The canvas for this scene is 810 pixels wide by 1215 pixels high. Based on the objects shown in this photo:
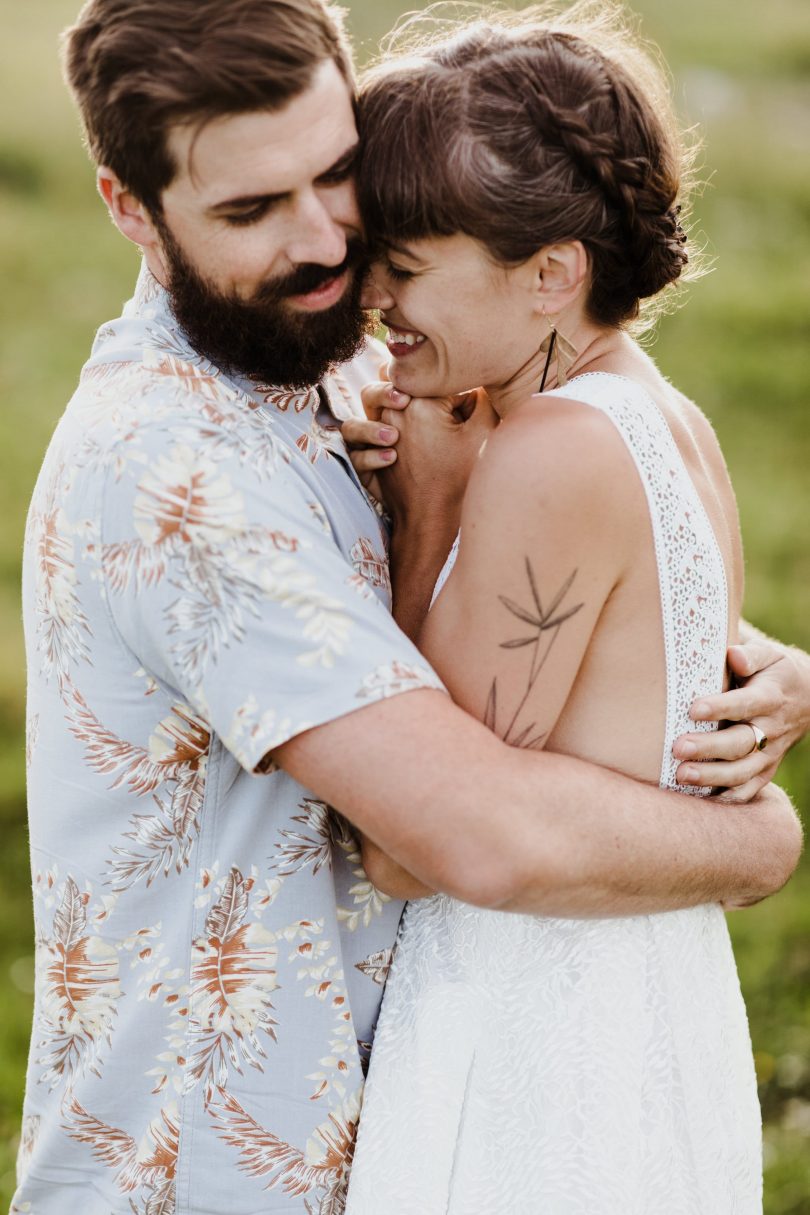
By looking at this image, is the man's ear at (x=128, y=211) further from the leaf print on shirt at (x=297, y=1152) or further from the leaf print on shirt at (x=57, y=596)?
the leaf print on shirt at (x=297, y=1152)

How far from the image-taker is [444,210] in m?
2.43

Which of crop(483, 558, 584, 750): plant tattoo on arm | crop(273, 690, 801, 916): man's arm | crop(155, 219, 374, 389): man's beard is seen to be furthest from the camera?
crop(155, 219, 374, 389): man's beard

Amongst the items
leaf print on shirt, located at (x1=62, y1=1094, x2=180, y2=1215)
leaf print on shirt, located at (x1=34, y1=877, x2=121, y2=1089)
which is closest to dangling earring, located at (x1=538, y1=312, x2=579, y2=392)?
leaf print on shirt, located at (x1=34, y1=877, x2=121, y2=1089)

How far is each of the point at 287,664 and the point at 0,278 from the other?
8.40 metres

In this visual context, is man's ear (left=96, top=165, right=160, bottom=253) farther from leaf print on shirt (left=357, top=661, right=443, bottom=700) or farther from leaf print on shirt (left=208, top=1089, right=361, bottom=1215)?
leaf print on shirt (left=208, top=1089, right=361, bottom=1215)

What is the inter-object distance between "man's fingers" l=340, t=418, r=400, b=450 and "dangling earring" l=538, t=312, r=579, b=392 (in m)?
0.35

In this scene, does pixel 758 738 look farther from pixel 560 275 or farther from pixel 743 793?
pixel 560 275

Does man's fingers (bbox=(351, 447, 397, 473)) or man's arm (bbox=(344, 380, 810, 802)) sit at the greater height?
man's fingers (bbox=(351, 447, 397, 473))

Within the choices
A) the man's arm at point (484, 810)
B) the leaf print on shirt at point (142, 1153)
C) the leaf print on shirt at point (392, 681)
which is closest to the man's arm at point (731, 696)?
the man's arm at point (484, 810)

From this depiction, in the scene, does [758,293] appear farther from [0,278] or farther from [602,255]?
[602,255]

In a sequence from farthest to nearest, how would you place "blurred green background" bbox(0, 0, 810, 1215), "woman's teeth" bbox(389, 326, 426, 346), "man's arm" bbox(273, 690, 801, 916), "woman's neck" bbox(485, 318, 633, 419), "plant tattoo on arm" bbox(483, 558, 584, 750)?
1. "blurred green background" bbox(0, 0, 810, 1215)
2. "woman's teeth" bbox(389, 326, 426, 346)
3. "woman's neck" bbox(485, 318, 633, 419)
4. "plant tattoo on arm" bbox(483, 558, 584, 750)
5. "man's arm" bbox(273, 690, 801, 916)

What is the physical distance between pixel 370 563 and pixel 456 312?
0.48 metres

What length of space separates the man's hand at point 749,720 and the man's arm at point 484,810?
186 mm

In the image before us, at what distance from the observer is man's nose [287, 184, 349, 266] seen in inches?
97.0
